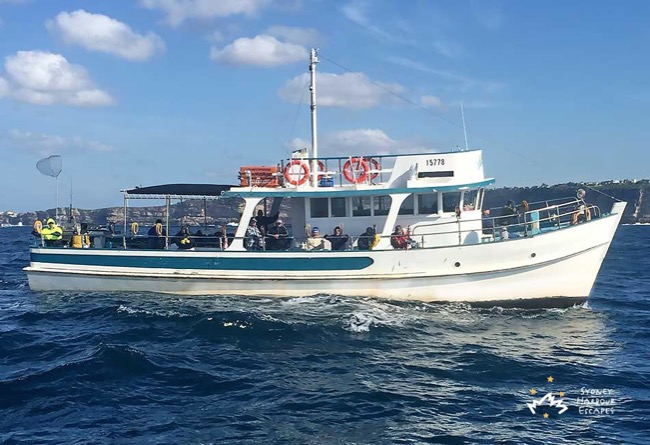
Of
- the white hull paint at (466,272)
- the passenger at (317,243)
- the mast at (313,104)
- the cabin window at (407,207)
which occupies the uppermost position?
the mast at (313,104)

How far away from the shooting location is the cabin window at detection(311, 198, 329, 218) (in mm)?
18766

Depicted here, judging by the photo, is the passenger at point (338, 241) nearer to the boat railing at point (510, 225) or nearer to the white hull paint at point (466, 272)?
the white hull paint at point (466, 272)

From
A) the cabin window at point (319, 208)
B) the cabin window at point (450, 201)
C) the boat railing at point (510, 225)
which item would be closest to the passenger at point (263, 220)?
the cabin window at point (319, 208)

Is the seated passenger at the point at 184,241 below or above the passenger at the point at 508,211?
below

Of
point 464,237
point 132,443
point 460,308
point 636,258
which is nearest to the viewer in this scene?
point 132,443

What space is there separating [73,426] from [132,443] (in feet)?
4.06

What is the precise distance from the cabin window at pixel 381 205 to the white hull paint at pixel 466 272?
1912 millimetres

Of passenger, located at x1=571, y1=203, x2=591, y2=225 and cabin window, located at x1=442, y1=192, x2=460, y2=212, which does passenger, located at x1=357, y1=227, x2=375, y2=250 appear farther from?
passenger, located at x1=571, y1=203, x2=591, y2=225

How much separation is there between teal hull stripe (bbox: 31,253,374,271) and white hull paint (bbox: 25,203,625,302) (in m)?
0.13

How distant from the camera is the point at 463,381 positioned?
35.9ft

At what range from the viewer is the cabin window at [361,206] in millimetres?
18562

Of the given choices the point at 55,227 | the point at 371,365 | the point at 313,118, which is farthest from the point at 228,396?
the point at 55,227

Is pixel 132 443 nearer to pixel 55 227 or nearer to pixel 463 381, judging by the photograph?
pixel 463 381

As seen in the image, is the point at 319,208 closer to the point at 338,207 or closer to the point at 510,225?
the point at 338,207
